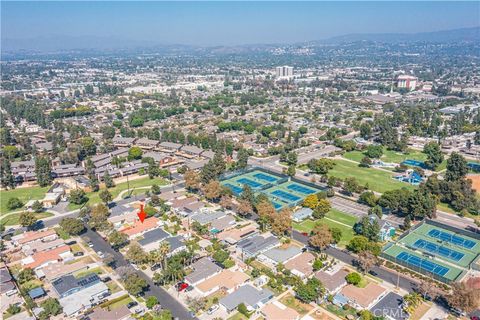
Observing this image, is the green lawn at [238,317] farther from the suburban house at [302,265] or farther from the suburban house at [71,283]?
the suburban house at [71,283]

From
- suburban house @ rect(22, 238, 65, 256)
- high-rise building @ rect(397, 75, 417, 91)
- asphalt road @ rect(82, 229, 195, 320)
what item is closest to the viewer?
asphalt road @ rect(82, 229, 195, 320)

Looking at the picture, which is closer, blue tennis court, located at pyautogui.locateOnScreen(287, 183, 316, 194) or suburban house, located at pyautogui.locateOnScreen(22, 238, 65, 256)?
suburban house, located at pyautogui.locateOnScreen(22, 238, 65, 256)

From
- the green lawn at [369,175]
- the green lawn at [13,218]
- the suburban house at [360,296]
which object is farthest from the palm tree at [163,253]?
the green lawn at [369,175]

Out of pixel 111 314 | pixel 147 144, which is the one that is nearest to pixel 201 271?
pixel 111 314

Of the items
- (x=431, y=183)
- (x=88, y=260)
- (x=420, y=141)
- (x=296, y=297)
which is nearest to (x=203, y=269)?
(x=296, y=297)

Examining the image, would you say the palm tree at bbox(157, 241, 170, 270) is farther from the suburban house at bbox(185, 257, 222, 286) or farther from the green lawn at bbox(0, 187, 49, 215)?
the green lawn at bbox(0, 187, 49, 215)

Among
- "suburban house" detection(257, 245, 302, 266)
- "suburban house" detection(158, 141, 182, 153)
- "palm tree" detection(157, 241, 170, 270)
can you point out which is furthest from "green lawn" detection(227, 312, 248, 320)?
"suburban house" detection(158, 141, 182, 153)
